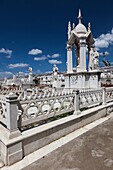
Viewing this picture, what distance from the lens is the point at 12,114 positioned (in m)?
2.78

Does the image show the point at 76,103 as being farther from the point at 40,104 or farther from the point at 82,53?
the point at 82,53

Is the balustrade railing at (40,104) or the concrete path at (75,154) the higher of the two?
the balustrade railing at (40,104)

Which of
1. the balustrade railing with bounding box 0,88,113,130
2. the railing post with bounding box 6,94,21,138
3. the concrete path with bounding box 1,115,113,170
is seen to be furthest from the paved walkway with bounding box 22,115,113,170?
the balustrade railing with bounding box 0,88,113,130

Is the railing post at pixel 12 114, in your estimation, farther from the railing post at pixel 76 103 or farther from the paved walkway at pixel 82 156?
the railing post at pixel 76 103

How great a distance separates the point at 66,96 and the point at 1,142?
235 cm

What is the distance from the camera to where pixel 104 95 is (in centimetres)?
633

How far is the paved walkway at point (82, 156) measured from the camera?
2.62m

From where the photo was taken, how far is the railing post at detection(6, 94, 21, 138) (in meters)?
2.74

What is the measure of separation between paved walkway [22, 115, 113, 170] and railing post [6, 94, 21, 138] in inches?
31.1

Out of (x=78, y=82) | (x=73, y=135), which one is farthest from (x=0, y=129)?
(x=78, y=82)

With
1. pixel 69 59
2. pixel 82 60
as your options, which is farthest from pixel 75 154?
pixel 69 59

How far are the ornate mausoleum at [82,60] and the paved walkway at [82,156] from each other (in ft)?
18.8

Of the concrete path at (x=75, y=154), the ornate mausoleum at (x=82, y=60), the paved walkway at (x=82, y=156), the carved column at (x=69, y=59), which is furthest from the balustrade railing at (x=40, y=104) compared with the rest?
the carved column at (x=69, y=59)

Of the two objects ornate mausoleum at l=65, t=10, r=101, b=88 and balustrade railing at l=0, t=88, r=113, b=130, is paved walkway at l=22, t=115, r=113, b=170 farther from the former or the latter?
ornate mausoleum at l=65, t=10, r=101, b=88
